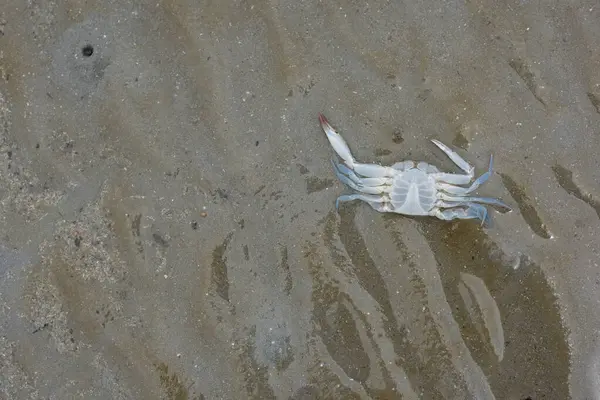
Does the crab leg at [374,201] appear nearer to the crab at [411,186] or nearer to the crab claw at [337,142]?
the crab at [411,186]

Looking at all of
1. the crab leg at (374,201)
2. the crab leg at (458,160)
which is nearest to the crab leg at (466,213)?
the crab leg at (458,160)

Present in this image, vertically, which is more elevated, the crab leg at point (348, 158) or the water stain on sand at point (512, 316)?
the crab leg at point (348, 158)

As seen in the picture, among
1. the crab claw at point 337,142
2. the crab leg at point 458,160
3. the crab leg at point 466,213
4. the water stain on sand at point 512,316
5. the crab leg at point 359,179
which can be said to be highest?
the crab claw at point 337,142

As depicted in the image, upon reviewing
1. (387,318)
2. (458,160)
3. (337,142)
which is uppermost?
(337,142)

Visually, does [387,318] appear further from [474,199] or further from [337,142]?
[337,142]

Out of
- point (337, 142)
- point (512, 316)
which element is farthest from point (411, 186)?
point (512, 316)

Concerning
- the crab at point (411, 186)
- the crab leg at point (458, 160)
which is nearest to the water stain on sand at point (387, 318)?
the crab at point (411, 186)

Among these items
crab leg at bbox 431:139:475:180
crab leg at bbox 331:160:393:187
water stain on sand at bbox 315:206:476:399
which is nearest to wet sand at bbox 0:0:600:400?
water stain on sand at bbox 315:206:476:399
